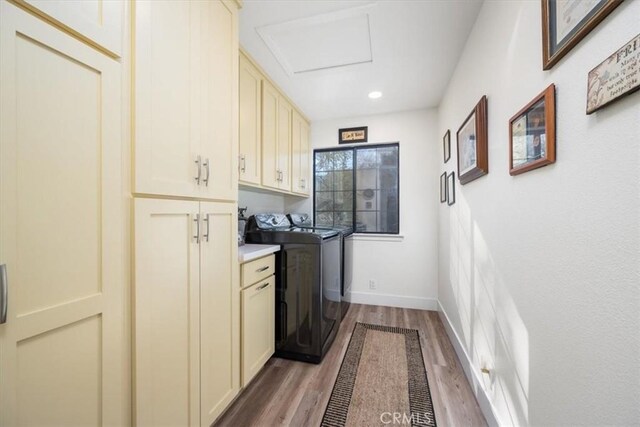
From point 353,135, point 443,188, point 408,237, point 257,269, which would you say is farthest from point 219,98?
point 408,237

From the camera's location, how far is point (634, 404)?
0.57 metres

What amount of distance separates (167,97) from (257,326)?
146cm

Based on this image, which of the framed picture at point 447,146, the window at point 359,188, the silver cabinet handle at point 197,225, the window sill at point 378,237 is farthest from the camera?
the window at point 359,188

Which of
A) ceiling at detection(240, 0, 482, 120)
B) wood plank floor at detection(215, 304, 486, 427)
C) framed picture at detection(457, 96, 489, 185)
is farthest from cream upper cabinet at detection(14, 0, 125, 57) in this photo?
wood plank floor at detection(215, 304, 486, 427)

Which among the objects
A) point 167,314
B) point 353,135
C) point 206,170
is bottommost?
point 167,314

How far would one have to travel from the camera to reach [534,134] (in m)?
0.95

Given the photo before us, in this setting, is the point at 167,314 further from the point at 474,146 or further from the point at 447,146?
the point at 447,146

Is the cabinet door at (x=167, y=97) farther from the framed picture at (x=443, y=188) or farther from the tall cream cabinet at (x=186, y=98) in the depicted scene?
the framed picture at (x=443, y=188)

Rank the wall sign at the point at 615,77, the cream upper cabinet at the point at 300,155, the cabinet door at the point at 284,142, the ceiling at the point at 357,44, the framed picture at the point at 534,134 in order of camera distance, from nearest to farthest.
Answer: the wall sign at the point at 615,77 → the framed picture at the point at 534,134 → the ceiling at the point at 357,44 → the cabinet door at the point at 284,142 → the cream upper cabinet at the point at 300,155

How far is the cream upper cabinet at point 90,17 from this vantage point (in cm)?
67

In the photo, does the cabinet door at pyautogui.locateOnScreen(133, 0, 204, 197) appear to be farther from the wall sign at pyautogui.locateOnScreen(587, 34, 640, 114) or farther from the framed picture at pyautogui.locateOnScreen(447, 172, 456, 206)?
the framed picture at pyautogui.locateOnScreen(447, 172, 456, 206)

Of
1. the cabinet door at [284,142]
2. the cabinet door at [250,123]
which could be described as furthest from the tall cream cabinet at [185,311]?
the cabinet door at [284,142]

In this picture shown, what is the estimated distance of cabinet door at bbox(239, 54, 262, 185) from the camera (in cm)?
193

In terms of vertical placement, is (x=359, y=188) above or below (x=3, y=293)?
above
